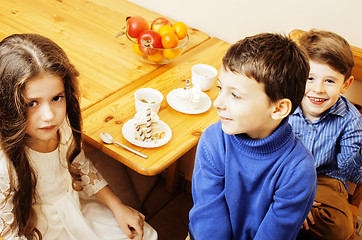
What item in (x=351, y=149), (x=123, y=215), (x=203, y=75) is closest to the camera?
(x=123, y=215)

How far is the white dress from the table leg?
2.68 feet

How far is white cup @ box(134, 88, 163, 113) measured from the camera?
1.56 meters

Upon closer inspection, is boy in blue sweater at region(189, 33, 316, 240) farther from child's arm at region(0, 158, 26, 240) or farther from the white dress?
child's arm at region(0, 158, 26, 240)

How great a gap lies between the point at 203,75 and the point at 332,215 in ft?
2.46

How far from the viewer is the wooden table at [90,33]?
5.82 feet

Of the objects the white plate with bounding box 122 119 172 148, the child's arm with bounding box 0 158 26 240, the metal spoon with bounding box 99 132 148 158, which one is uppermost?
the white plate with bounding box 122 119 172 148

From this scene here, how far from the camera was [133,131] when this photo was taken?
59.4 inches

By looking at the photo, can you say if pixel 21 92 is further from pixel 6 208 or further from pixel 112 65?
pixel 112 65

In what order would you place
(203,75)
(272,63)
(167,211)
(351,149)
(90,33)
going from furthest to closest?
(167,211), (90,33), (203,75), (351,149), (272,63)

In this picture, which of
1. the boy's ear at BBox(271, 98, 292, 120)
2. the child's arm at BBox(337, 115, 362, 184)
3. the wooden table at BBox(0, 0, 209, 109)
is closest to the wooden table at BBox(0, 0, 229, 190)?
the wooden table at BBox(0, 0, 209, 109)

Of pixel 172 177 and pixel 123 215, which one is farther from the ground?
pixel 123 215

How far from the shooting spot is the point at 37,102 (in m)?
1.29

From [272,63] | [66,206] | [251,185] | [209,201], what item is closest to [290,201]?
[251,185]

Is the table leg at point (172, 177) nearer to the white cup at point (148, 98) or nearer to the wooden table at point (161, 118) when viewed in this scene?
the wooden table at point (161, 118)
